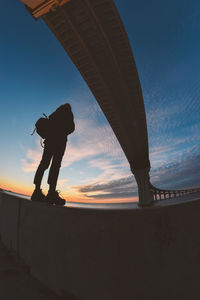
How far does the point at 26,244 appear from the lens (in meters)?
1.97

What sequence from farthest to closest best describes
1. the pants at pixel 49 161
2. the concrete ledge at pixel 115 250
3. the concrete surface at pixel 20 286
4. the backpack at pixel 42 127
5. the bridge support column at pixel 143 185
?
the bridge support column at pixel 143 185 → the backpack at pixel 42 127 → the pants at pixel 49 161 → the concrete surface at pixel 20 286 → the concrete ledge at pixel 115 250

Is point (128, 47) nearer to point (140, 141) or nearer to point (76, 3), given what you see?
point (76, 3)

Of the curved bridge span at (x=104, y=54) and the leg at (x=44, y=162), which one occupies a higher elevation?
the curved bridge span at (x=104, y=54)

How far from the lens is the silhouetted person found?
2889 mm

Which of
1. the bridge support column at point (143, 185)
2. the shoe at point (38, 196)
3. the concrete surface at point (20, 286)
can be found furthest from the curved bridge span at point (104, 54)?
the concrete surface at point (20, 286)

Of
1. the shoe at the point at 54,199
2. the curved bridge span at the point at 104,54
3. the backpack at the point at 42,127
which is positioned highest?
the curved bridge span at the point at 104,54

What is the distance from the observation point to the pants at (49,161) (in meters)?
2.89

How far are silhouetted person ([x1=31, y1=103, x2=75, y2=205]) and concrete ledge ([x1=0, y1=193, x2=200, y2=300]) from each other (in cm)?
98

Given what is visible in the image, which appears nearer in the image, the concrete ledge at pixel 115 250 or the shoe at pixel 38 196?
the concrete ledge at pixel 115 250

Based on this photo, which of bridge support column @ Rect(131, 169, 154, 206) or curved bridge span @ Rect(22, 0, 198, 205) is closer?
curved bridge span @ Rect(22, 0, 198, 205)

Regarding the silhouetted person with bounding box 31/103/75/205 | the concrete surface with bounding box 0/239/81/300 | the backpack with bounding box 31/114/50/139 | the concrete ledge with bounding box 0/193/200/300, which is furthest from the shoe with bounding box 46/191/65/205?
the backpack with bounding box 31/114/50/139

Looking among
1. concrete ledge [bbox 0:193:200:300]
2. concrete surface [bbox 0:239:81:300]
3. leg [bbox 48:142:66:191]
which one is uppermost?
leg [bbox 48:142:66:191]

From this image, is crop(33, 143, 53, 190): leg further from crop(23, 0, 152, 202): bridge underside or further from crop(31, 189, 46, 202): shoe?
crop(23, 0, 152, 202): bridge underside

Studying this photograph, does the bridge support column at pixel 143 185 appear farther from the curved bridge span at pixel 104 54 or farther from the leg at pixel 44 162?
the leg at pixel 44 162
